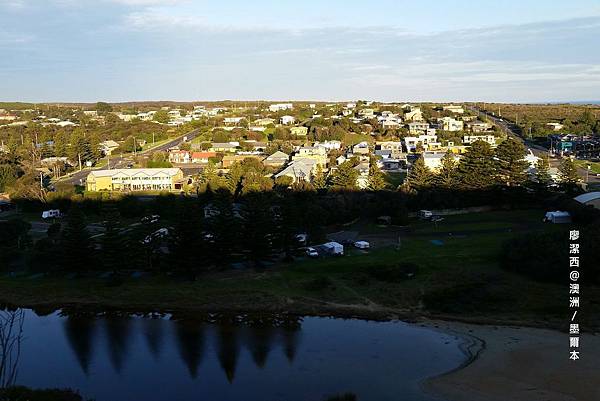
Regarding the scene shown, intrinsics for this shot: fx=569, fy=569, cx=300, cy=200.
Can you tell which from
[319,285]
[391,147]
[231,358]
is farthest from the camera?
[391,147]

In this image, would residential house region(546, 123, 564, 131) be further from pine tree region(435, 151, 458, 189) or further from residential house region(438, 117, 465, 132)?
pine tree region(435, 151, 458, 189)

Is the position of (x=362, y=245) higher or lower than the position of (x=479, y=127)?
lower

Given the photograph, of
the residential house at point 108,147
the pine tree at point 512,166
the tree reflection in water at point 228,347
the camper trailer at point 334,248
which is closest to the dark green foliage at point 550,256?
the camper trailer at point 334,248

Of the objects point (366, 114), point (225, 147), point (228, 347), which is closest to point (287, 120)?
point (366, 114)

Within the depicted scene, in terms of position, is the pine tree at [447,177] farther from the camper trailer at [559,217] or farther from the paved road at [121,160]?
the paved road at [121,160]

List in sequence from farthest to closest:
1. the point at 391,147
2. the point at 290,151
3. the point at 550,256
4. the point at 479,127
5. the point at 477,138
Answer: the point at 479,127 < the point at 391,147 < the point at 477,138 < the point at 290,151 < the point at 550,256

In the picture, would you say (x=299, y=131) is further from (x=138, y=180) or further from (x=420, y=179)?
(x=420, y=179)
